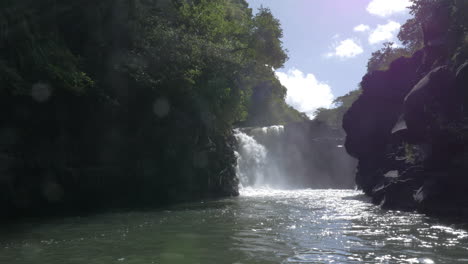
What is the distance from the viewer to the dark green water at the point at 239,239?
288 inches

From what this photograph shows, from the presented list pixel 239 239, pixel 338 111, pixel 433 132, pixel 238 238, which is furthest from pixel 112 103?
pixel 338 111

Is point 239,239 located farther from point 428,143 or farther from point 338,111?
point 338,111

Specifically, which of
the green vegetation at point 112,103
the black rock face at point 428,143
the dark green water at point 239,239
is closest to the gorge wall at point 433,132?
the black rock face at point 428,143

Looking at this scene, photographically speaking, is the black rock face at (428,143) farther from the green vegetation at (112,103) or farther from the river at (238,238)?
the green vegetation at (112,103)

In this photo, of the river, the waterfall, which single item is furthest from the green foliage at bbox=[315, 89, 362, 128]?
the river

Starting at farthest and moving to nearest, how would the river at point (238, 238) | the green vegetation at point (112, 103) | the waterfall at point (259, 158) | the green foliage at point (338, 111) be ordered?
the green foliage at point (338, 111), the waterfall at point (259, 158), the green vegetation at point (112, 103), the river at point (238, 238)

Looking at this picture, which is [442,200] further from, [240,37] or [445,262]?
[240,37]

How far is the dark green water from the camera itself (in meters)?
7.31

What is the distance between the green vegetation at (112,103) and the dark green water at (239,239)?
3551 mm

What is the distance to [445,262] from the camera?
22.3 ft

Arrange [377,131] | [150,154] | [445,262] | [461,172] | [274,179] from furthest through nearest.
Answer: [274,179] < [377,131] < [150,154] < [461,172] < [445,262]

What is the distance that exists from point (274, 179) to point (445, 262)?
26.2 m

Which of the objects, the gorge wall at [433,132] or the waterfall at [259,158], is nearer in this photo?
the gorge wall at [433,132]

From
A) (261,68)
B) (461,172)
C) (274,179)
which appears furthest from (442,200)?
(261,68)
